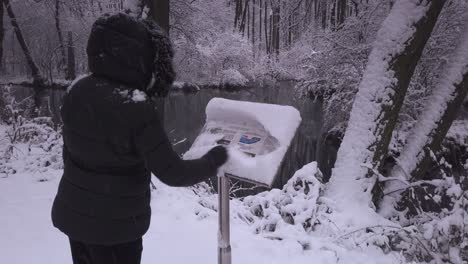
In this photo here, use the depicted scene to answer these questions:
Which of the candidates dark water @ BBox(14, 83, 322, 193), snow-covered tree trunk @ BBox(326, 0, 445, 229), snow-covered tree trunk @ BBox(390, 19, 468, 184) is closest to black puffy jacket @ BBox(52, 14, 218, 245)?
snow-covered tree trunk @ BBox(326, 0, 445, 229)

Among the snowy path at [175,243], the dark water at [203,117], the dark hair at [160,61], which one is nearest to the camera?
the dark hair at [160,61]

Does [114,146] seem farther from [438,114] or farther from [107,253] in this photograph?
[438,114]

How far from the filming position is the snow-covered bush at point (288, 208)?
3709 millimetres

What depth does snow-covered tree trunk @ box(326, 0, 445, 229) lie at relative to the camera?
14.1ft

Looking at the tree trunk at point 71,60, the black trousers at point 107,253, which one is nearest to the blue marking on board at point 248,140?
the black trousers at point 107,253

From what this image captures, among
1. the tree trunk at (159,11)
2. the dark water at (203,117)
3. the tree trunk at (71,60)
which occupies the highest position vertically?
the tree trunk at (159,11)

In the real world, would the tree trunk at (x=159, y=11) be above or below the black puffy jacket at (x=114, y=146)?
above

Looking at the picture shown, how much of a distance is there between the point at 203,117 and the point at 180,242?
36.7ft

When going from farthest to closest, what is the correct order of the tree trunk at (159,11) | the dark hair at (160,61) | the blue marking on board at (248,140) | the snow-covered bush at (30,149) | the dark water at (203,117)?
the dark water at (203,117), the snow-covered bush at (30,149), the tree trunk at (159,11), the blue marking on board at (248,140), the dark hair at (160,61)

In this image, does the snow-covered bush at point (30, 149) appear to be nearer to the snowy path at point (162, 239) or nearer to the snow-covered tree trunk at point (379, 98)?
the snowy path at point (162, 239)

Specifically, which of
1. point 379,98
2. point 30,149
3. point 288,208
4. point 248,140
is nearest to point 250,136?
point 248,140

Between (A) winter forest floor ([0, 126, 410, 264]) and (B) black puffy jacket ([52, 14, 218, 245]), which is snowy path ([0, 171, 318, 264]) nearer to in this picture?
(A) winter forest floor ([0, 126, 410, 264])

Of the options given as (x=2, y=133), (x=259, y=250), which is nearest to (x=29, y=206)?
(x=259, y=250)

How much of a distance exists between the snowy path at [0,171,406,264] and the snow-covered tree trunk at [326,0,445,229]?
3.78ft
